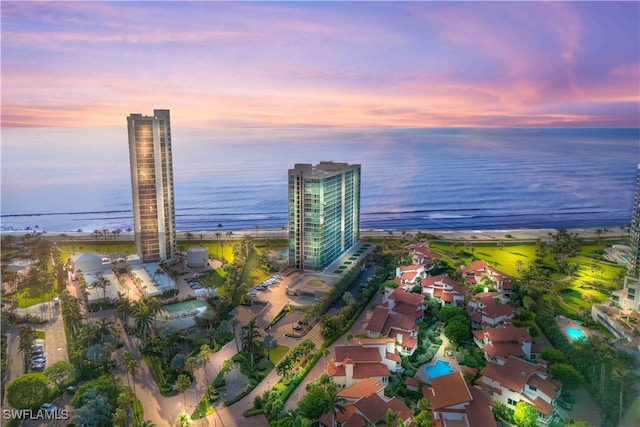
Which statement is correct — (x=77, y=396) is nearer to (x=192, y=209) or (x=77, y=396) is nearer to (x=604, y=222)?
(x=192, y=209)

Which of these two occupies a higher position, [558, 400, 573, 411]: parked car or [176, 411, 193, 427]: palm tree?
[176, 411, 193, 427]: palm tree

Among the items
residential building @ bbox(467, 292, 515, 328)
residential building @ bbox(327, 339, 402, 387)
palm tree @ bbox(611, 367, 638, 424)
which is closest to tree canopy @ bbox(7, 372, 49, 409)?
residential building @ bbox(327, 339, 402, 387)

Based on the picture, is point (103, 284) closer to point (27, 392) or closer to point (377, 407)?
point (27, 392)

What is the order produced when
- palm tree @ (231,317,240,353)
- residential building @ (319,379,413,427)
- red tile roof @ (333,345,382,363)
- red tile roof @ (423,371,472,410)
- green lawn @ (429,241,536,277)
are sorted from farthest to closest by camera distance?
green lawn @ (429,241,536,277) < palm tree @ (231,317,240,353) < red tile roof @ (333,345,382,363) < red tile roof @ (423,371,472,410) < residential building @ (319,379,413,427)

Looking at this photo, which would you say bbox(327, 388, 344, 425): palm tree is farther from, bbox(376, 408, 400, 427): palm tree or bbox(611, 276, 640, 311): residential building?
bbox(611, 276, 640, 311): residential building

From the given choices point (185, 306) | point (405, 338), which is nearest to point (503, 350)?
point (405, 338)

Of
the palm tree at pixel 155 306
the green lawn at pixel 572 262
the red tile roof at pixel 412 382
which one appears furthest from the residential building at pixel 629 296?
the palm tree at pixel 155 306

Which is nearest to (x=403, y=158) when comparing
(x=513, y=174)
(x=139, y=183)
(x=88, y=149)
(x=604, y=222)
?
(x=513, y=174)
